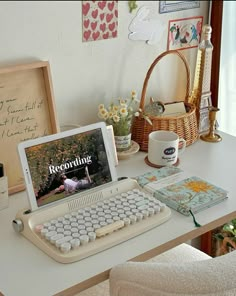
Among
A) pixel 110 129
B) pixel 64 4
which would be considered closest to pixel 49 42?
pixel 64 4

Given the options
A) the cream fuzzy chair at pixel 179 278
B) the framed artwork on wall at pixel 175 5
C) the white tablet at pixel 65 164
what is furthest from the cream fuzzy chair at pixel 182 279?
the framed artwork on wall at pixel 175 5

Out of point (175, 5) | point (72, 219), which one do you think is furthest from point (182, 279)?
point (175, 5)

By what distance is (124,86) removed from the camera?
174 centimetres

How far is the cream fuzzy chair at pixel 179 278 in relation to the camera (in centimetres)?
96

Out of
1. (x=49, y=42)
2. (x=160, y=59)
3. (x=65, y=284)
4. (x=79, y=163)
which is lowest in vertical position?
(x=65, y=284)

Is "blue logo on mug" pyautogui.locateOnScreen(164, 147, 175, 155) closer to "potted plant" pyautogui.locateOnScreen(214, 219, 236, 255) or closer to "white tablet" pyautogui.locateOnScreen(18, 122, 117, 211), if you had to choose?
"white tablet" pyautogui.locateOnScreen(18, 122, 117, 211)

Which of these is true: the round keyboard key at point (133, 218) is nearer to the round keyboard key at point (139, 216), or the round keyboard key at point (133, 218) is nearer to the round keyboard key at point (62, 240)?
the round keyboard key at point (139, 216)

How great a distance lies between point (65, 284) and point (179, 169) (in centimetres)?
57

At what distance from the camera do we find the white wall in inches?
56.4

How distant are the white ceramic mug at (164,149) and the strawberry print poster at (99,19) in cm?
33

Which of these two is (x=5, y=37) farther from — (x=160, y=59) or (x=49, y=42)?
(x=160, y=59)

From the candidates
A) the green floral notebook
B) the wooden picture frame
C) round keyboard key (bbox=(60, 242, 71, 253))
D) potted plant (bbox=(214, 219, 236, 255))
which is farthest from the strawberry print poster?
potted plant (bbox=(214, 219, 236, 255))

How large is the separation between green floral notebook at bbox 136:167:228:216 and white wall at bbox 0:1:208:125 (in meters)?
0.32

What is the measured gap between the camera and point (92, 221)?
1273mm
